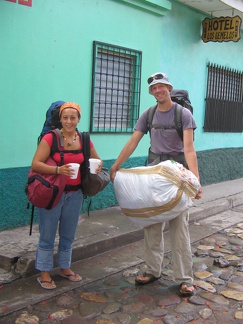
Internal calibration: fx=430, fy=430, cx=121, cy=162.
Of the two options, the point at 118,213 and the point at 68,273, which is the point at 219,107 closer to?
the point at 118,213

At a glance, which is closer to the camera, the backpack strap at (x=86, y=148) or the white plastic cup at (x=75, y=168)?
the white plastic cup at (x=75, y=168)

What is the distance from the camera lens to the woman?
3539 millimetres

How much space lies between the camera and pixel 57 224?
3.77 meters

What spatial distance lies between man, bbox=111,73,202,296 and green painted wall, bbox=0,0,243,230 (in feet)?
5.52

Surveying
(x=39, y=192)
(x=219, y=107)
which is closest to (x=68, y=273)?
(x=39, y=192)

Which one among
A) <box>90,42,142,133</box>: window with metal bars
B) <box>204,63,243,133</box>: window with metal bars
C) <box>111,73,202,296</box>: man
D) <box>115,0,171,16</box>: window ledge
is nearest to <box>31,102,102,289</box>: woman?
<box>111,73,202,296</box>: man

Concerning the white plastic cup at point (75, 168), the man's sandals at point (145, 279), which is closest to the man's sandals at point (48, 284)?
the man's sandals at point (145, 279)

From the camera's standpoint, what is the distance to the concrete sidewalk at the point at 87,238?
4191mm

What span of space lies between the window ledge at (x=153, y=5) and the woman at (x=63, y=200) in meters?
3.51

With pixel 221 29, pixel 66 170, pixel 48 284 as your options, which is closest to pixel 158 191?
pixel 66 170

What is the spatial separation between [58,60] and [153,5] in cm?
232

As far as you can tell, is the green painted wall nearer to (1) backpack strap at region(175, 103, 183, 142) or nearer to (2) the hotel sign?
(2) the hotel sign

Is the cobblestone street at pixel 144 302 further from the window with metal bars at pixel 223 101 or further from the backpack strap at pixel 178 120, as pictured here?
the window with metal bars at pixel 223 101

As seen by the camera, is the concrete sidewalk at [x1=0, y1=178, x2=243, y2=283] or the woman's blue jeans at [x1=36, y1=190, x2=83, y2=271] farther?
the concrete sidewalk at [x1=0, y1=178, x2=243, y2=283]
